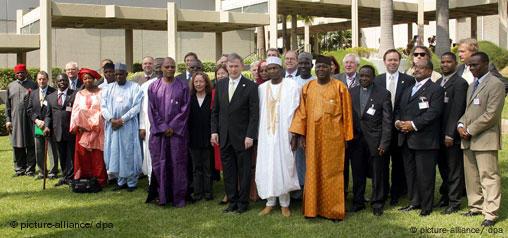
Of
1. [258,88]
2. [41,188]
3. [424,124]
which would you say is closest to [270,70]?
[258,88]

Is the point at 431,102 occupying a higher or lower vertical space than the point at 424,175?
higher

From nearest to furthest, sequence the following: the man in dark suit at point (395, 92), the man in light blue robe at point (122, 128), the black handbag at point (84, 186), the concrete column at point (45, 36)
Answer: the man in dark suit at point (395, 92) < the man in light blue robe at point (122, 128) < the black handbag at point (84, 186) < the concrete column at point (45, 36)

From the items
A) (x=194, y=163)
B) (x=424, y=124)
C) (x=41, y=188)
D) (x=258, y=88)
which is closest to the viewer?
(x=424, y=124)

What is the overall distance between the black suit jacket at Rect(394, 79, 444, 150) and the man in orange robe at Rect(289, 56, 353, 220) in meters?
0.77

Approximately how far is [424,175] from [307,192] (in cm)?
143

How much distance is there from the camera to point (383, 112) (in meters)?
6.90

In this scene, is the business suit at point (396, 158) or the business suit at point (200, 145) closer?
the business suit at point (396, 158)

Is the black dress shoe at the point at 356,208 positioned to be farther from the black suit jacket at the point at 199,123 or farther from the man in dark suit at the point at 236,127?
the black suit jacket at the point at 199,123

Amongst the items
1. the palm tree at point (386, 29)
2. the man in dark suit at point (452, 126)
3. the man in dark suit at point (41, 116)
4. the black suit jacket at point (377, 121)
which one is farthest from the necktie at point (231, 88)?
the palm tree at point (386, 29)

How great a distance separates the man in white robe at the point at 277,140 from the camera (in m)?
6.86

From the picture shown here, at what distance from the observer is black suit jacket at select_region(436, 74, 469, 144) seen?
6.65 metres

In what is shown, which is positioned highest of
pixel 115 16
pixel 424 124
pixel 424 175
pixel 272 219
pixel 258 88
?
pixel 115 16

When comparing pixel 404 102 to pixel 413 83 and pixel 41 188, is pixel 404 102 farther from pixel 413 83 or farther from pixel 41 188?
pixel 41 188

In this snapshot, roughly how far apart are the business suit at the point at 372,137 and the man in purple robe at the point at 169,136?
225 cm
